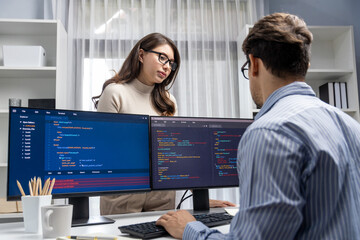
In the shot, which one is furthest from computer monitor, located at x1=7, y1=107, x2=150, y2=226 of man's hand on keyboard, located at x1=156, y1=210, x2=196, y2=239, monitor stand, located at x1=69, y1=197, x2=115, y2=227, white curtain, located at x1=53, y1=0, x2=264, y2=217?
white curtain, located at x1=53, y1=0, x2=264, y2=217

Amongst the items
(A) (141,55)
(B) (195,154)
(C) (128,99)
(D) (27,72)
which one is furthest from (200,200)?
(D) (27,72)

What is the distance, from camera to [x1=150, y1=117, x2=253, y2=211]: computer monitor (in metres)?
1.42

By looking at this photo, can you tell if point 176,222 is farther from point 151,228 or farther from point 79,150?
point 79,150

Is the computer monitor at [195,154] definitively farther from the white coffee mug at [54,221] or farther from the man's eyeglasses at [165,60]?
the man's eyeglasses at [165,60]

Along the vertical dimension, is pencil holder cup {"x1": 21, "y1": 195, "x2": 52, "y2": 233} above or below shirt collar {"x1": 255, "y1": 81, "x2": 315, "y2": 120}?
below

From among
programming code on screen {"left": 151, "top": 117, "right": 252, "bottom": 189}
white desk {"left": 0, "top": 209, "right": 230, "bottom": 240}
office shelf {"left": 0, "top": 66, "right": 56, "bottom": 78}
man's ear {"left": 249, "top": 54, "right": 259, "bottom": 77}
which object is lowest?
white desk {"left": 0, "top": 209, "right": 230, "bottom": 240}

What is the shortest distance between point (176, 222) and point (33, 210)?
0.43m

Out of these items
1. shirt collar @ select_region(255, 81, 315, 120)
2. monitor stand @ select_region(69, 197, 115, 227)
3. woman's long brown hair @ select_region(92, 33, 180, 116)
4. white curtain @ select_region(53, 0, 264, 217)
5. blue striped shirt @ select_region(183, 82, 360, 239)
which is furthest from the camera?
white curtain @ select_region(53, 0, 264, 217)

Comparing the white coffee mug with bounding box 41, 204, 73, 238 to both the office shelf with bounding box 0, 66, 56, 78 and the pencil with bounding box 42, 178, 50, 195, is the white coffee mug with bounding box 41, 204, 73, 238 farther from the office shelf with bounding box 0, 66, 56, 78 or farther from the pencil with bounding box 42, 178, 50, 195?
the office shelf with bounding box 0, 66, 56, 78

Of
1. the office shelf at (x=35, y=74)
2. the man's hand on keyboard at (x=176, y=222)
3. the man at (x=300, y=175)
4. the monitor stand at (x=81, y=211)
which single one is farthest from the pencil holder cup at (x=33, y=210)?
A: the office shelf at (x=35, y=74)

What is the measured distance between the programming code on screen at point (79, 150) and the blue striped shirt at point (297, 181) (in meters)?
0.68

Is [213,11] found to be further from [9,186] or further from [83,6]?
[9,186]

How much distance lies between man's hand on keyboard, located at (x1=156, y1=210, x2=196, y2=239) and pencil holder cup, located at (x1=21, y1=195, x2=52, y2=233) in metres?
0.35

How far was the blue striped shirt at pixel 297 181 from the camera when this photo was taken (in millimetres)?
660
